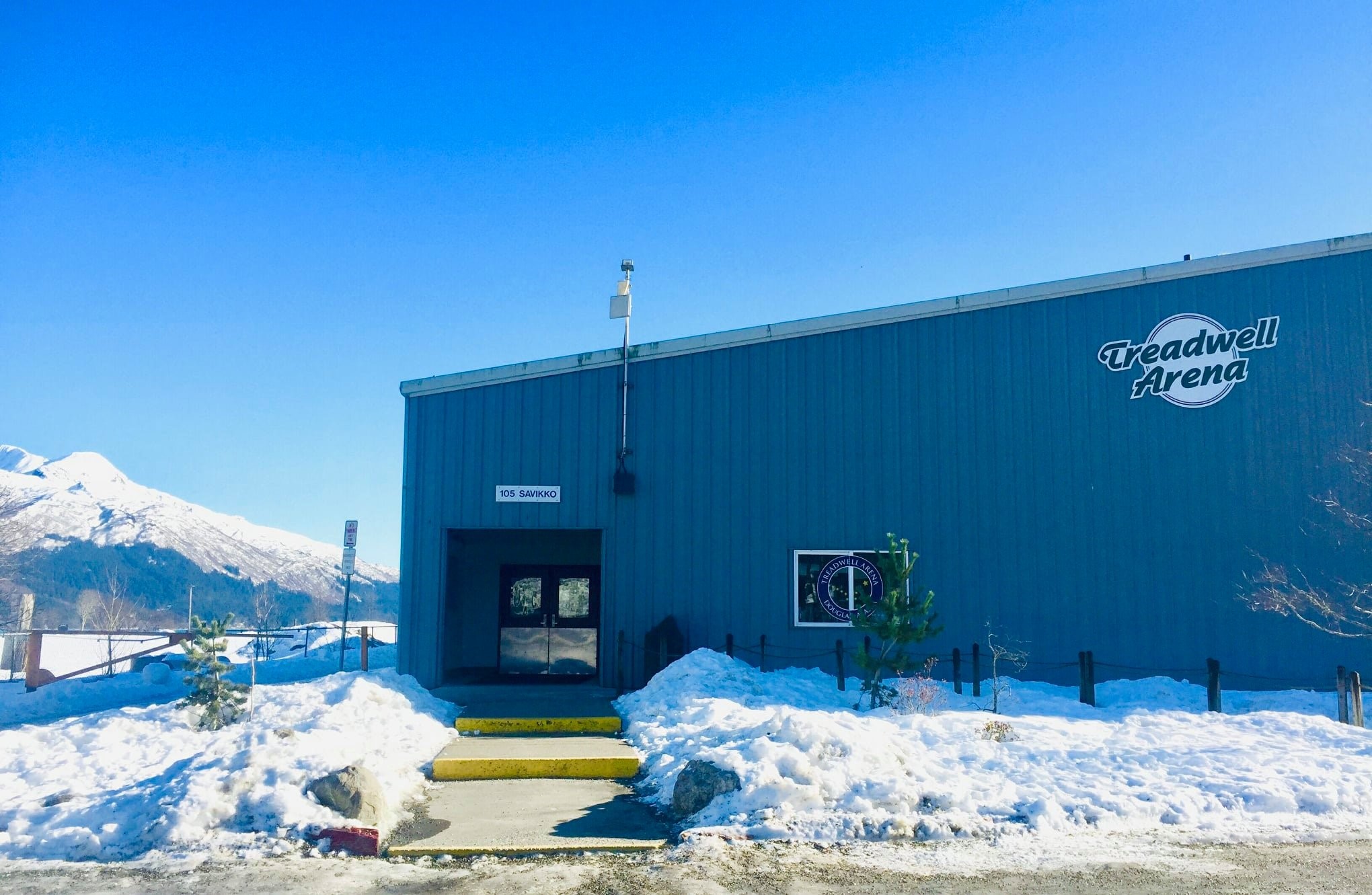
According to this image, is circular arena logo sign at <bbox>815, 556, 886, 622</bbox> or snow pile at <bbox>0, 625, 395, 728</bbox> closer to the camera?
snow pile at <bbox>0, 625, 395, 728</bbox>

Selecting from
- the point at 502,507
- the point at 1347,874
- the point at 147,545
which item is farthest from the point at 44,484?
the point at 1347,874

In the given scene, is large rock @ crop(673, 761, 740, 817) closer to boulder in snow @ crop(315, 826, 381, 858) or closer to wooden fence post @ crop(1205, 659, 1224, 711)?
boulder in snow @ crop(315, 826, 381, 858)

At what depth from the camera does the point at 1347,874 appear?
685 centimetres

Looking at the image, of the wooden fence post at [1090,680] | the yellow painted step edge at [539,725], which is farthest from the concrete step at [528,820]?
the wooden fence post at [1090,680]

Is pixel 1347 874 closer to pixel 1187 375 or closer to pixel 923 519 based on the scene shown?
pixel 923 519

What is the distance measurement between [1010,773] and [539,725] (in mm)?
6089

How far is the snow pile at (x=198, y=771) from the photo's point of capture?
7781 millimetres

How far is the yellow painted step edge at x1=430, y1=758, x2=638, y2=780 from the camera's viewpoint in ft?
34.4

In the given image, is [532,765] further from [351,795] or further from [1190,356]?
[1190,356]

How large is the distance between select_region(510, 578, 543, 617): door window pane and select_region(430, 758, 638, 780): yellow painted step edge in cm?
961

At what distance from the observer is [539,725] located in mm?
12891

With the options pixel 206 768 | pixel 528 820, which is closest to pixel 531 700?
pixel 528 820

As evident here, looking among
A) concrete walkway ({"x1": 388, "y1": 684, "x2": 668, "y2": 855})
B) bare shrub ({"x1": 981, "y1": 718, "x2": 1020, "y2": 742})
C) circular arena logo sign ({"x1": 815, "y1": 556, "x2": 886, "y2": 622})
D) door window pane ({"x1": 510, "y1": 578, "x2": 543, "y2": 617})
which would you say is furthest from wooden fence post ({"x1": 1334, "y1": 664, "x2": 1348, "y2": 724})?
door window pane ({"x1": 510, "y1": 578, "x2": 543, "y2": 617})

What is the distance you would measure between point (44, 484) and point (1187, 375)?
177652 mm
